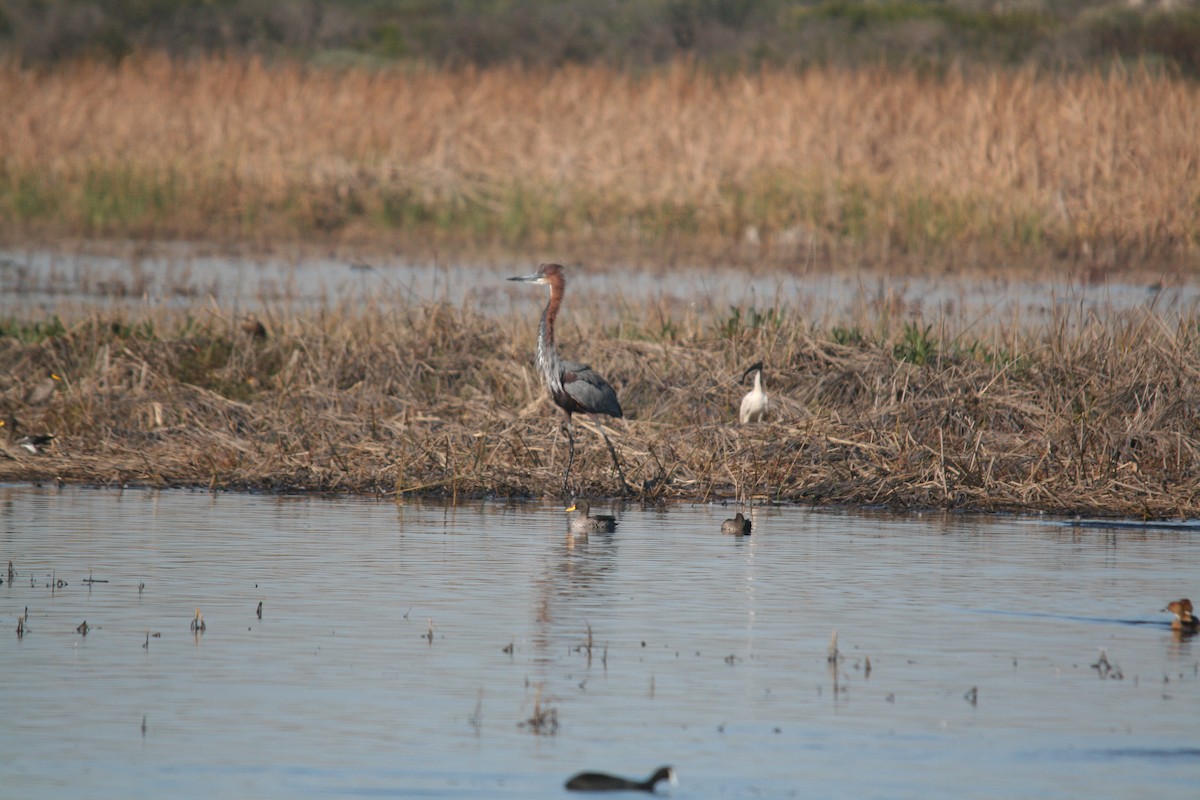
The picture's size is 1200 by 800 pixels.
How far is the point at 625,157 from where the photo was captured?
82.7ft

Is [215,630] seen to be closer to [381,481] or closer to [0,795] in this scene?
[0,795]

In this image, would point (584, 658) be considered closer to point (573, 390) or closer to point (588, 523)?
point (588, 523)

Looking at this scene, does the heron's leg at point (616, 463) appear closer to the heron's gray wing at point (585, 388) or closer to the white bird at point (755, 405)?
the heron's gray wing at point (585, 388)

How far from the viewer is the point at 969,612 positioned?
865cm

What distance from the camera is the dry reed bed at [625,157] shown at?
22.9 metres

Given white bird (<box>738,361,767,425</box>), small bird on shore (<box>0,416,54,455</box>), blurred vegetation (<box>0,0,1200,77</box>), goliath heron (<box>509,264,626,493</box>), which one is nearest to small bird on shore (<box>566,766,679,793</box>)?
goliath heron (<box>509,264,626,493</box>)

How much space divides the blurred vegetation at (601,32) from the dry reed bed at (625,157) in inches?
368

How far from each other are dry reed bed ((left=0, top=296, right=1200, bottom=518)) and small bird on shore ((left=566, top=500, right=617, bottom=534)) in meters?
1.15

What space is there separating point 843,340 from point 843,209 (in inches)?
386

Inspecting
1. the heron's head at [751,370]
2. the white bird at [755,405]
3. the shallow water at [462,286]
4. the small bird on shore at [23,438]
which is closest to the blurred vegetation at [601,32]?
the shallow water at [462,286]

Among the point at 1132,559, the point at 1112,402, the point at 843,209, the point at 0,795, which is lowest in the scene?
the point at 0,795

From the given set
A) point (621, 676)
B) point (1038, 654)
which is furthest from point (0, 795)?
point (1038, 654)

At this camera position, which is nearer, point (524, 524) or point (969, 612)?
point (969, 612)

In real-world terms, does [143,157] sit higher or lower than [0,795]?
higher
